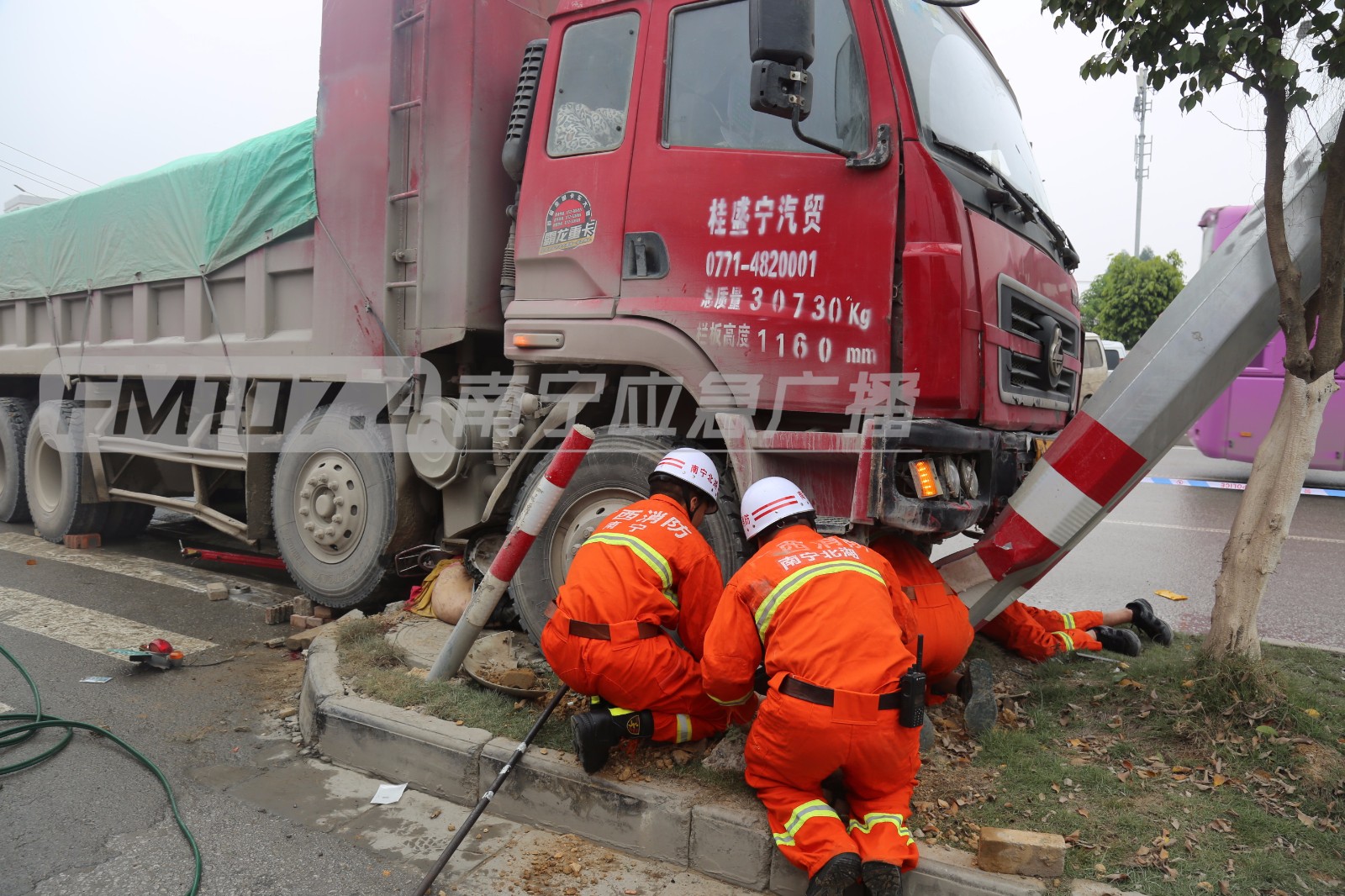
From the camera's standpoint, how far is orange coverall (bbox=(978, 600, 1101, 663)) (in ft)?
14.0

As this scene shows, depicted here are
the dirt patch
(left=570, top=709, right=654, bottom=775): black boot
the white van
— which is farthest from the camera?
the white van

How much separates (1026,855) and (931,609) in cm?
125

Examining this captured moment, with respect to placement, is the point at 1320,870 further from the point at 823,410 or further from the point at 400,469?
the point at 400,469

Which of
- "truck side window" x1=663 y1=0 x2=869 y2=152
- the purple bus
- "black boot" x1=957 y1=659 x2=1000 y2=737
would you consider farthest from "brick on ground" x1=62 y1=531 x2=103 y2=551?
the purple bus

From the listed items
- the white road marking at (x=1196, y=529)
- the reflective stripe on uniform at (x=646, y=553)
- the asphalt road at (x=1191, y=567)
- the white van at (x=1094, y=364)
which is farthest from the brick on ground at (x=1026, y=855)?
the white van at (x=1094, y=364)

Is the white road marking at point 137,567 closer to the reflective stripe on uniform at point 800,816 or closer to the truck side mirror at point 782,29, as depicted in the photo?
the reflective stripe on uniform at point 800,816

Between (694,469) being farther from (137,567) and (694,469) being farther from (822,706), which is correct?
(137,567)

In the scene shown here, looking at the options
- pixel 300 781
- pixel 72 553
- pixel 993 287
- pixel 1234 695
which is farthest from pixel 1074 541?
pixel 72 553

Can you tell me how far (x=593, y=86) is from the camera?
4102 millimetres

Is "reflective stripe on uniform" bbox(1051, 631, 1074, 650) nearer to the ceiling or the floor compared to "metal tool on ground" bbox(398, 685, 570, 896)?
nearer to the ceiling

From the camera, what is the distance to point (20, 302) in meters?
8.00

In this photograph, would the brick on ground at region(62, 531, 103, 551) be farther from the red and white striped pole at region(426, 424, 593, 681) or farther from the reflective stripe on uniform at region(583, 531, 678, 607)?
the reflective stripe on uniform at region(583, 531, 678, 607)

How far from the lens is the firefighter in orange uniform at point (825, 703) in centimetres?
254

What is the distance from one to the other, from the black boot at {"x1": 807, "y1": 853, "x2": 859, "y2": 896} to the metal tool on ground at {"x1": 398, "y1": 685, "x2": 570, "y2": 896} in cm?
107
